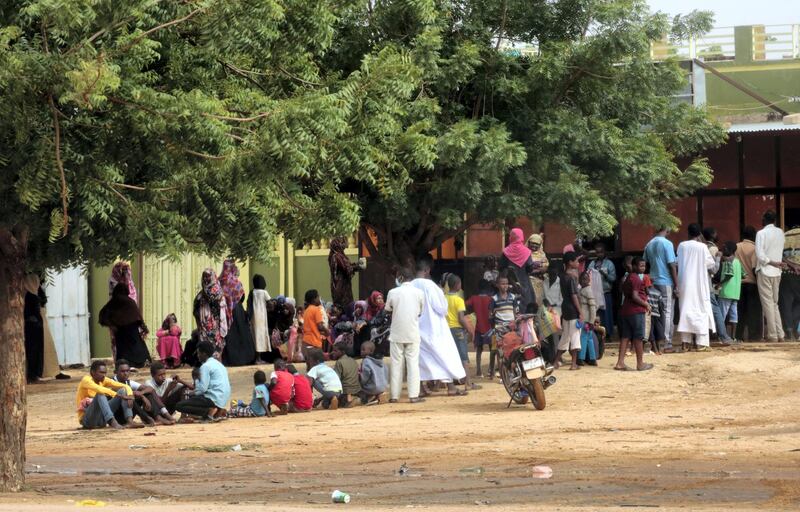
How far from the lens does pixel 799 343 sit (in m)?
20.1

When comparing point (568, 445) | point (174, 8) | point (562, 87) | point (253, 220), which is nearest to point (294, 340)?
point (562, 87)

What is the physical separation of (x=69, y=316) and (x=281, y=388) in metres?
10.2

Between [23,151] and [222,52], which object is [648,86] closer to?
[222,52]

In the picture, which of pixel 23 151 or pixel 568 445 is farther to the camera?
pixel 568 445

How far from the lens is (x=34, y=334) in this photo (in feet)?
68.7

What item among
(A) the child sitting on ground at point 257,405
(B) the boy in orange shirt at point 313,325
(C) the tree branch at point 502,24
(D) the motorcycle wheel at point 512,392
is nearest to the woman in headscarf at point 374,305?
(B) the boy in orange shirt at point 313,325

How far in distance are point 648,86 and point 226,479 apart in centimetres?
934

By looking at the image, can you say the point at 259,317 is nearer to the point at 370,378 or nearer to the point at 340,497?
the point at 370,378

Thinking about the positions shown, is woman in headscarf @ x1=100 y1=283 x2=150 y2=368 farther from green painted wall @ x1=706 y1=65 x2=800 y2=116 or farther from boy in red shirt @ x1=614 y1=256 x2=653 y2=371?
green painted wall @ x1=706 y1=65 x2=800 y2=116

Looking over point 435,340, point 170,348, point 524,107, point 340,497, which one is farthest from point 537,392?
point 170,348

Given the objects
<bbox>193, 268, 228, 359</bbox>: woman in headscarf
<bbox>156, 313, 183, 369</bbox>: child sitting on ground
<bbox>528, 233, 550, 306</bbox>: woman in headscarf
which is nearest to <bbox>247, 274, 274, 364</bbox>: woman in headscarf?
<bbox>193, 268, 228, 359</bbox>: woman in headscarf

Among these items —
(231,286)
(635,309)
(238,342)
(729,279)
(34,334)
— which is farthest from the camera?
(238,342)

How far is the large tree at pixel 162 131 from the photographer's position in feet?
27.9

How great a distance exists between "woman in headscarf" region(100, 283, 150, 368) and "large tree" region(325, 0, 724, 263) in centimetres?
409
